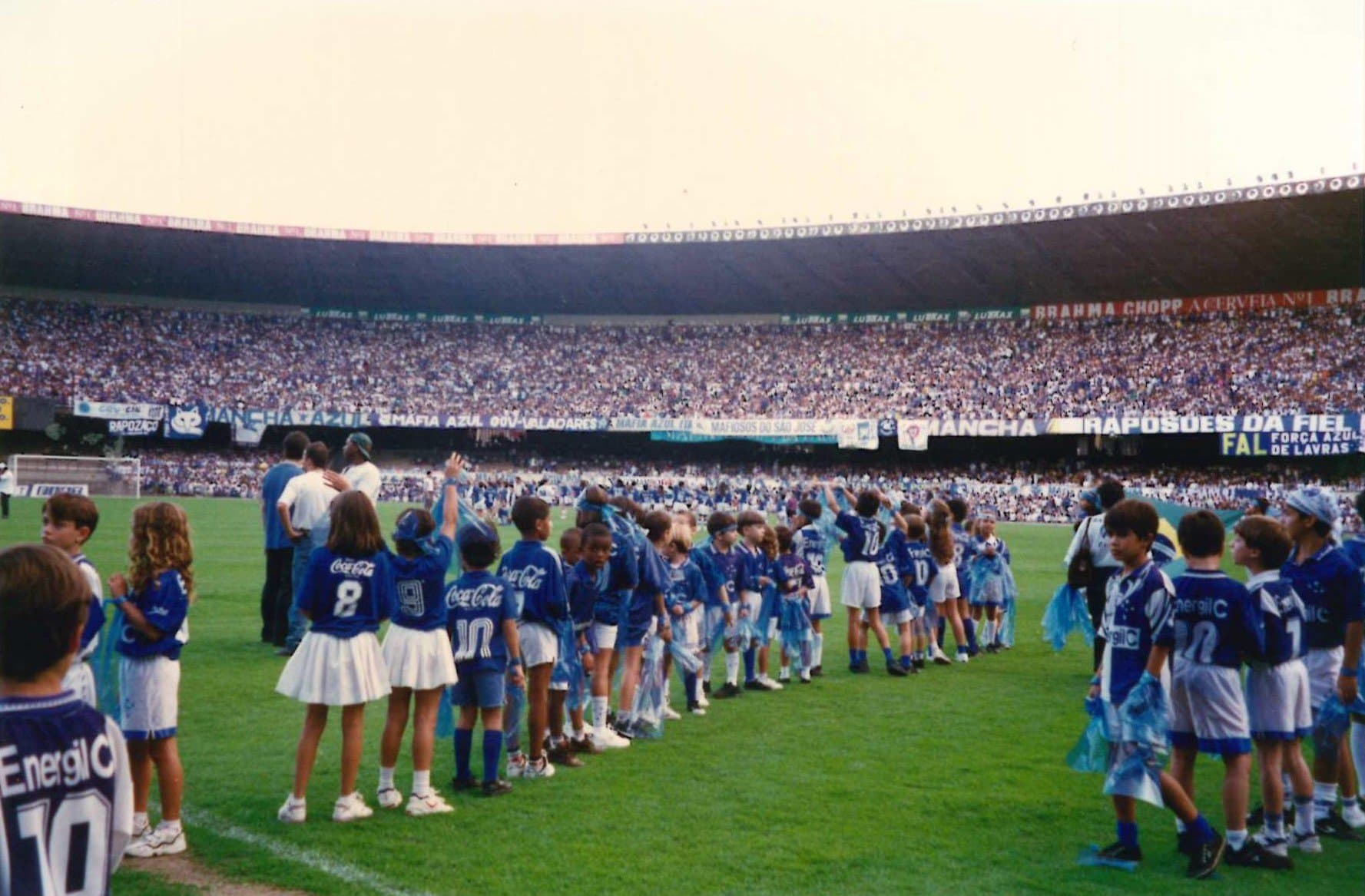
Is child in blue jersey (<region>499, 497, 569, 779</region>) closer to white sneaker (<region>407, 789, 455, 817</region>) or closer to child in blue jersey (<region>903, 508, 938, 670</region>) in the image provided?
white sneaker (<region>407, 789, 455, 817</region>)

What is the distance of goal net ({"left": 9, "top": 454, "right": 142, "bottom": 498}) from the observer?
128ft

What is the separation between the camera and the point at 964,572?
12977 mm

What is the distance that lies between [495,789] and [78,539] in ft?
9.20

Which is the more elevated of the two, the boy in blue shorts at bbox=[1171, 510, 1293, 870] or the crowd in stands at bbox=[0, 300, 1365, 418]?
the crowd in stands at bbox=[0, 300, 1365, 418]

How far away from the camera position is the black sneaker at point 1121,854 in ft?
18.8

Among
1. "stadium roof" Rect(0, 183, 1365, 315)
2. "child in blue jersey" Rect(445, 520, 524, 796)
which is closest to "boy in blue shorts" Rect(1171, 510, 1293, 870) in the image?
"child in blue jersey" Rect(445, 520, 524, 796)

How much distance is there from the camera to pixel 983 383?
1887 inches

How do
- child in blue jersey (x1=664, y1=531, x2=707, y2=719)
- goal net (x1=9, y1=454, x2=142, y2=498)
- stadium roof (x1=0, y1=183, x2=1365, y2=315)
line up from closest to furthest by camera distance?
child in blue jersey (x1=664, y1=531, x2=707, y2=719) < goal net (x1=9, y1=454, x2=142, y2=498) < stadium roof (x1=0, y1=183, x2=1365, y2=315)

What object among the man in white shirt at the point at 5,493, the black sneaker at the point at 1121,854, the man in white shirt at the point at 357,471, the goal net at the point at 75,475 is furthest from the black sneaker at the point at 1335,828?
the goal net at the point at 75,475

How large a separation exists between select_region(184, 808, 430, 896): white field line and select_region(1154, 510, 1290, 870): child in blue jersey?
385cm

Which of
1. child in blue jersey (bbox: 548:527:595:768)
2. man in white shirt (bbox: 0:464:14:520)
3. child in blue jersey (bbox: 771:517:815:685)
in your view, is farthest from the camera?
man in white shirt (bbox: 0:464:14:520)

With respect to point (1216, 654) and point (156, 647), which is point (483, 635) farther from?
point (1216, 654)

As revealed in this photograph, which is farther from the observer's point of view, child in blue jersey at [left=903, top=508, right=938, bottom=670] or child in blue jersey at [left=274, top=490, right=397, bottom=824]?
child in blue jersey at [left=903, top=508, right=938, bottom=670]

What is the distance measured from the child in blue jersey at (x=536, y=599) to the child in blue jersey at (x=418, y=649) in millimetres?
689
